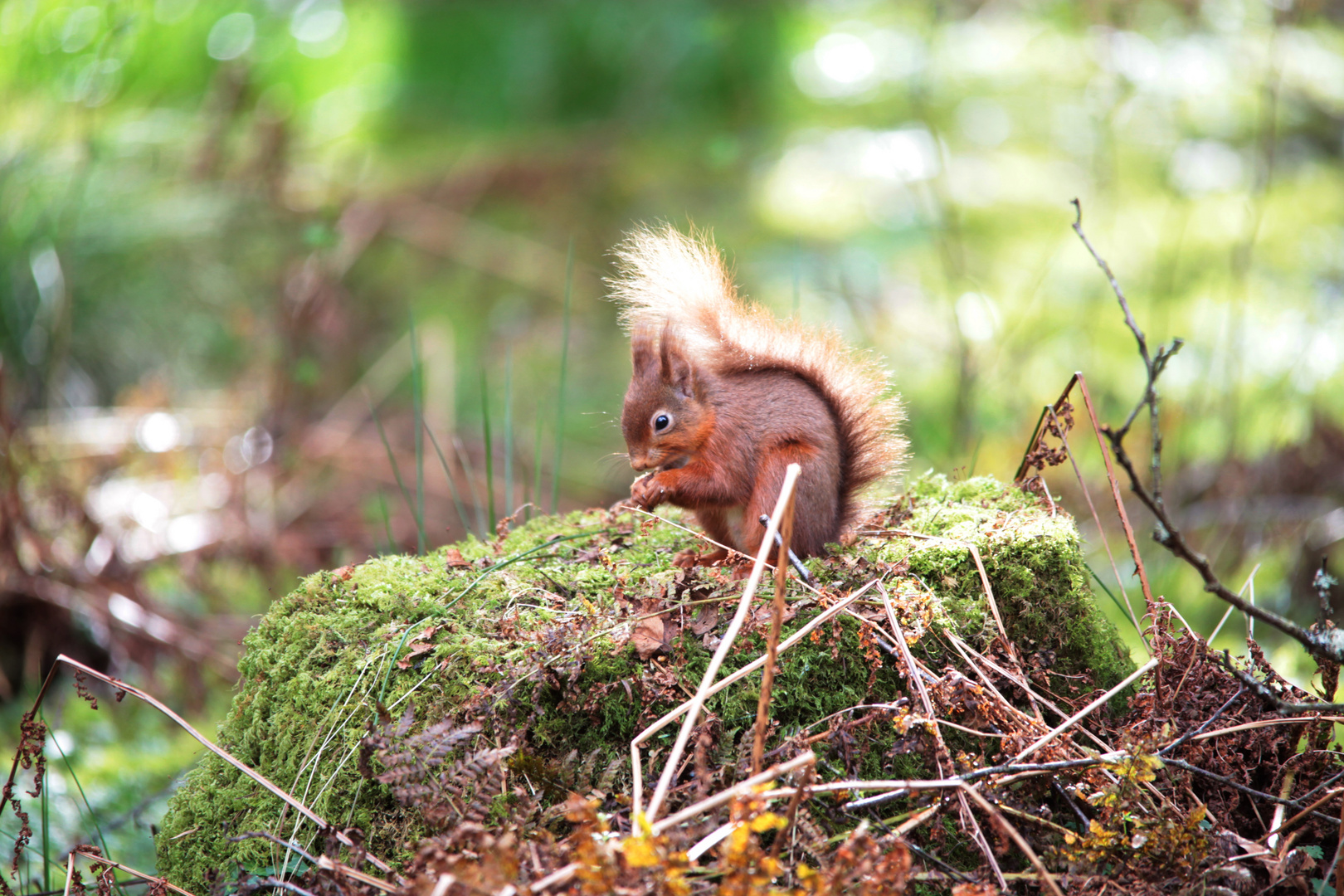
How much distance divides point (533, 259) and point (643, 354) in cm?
523

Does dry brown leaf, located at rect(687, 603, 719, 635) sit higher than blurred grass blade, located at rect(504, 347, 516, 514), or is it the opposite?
blurred grass blade, located at rect(504, 347, 516, 514)

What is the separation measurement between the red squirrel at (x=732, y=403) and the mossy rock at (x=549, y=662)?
294 mm

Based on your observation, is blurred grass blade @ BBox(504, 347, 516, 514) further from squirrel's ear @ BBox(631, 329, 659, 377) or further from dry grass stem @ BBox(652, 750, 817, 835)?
dry grass stem @ BBox(652, 750, 817, 835)

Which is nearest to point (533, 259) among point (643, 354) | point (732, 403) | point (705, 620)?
point (643, 354)

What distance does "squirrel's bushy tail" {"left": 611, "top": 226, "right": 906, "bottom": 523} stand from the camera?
8.44 ft

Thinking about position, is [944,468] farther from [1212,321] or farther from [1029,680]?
[1212,321]

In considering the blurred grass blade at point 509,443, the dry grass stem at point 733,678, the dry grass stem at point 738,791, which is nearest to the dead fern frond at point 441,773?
the dry grass stem at point 733,678

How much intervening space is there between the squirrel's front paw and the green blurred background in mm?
393

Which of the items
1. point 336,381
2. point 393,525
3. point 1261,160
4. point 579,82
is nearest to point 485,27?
point 579,82

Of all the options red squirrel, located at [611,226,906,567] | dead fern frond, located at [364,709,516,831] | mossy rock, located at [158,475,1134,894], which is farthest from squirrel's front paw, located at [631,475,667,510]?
dead fern frond, located at [364,709,516,831]

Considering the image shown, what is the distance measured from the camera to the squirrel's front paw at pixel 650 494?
2.46 metres

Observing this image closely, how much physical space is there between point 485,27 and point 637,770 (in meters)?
10.1

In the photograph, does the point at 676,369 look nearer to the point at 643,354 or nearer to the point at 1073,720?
the point at 643,354

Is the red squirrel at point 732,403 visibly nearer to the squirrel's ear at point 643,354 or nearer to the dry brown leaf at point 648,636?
the squirrel's ear at point 643,354
